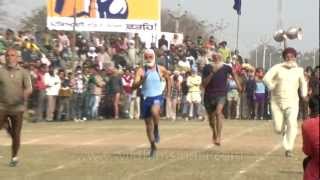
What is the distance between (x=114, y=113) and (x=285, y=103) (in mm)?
15785

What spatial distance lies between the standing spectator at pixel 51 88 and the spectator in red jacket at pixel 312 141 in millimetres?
21663

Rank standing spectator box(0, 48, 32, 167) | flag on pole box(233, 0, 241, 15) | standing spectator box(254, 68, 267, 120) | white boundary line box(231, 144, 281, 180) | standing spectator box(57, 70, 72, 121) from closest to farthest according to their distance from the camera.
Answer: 1. white boundary line box(231, 144, 281, 180)
2. standing spectator box(0, 48, 32, 167)
3. standing spectator box(57, 70, 72, 121)
4. flag on pole box(233, 0, 241, 15)
5. standing spectator box(254, 68, 267, 120)

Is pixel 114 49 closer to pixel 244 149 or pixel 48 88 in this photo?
pixel 48 88

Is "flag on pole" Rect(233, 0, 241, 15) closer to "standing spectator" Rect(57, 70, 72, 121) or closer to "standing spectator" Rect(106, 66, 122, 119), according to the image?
"standing spectator" Rect(106, 66, 122, 119)

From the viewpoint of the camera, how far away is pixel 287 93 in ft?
52.7

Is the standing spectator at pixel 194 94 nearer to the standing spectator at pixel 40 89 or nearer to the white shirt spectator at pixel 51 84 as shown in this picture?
the white shirt spectator at pixel 51 84

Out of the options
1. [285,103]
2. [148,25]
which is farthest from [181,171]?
[148,25]

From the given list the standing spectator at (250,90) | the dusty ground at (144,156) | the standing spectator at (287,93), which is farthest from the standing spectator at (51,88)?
the standing spectator at (287,93)

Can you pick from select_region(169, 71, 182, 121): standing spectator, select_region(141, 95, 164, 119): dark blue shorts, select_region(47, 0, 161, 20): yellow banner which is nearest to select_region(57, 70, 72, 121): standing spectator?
select_region(169, 71, 182, 121): standing spectator

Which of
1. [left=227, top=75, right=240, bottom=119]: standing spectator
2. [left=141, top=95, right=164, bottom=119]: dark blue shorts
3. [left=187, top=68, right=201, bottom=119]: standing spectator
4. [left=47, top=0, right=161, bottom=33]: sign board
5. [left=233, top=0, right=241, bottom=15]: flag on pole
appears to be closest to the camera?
[left=141, top=95, right=164, bottom=119]: dark blue shorts

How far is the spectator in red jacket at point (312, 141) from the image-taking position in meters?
6.95

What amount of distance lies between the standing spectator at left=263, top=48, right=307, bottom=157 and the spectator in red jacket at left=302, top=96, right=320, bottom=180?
8519 mm

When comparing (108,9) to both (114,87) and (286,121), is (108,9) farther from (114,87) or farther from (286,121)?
(286,121)

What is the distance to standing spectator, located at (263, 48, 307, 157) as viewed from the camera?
16.0 metres
